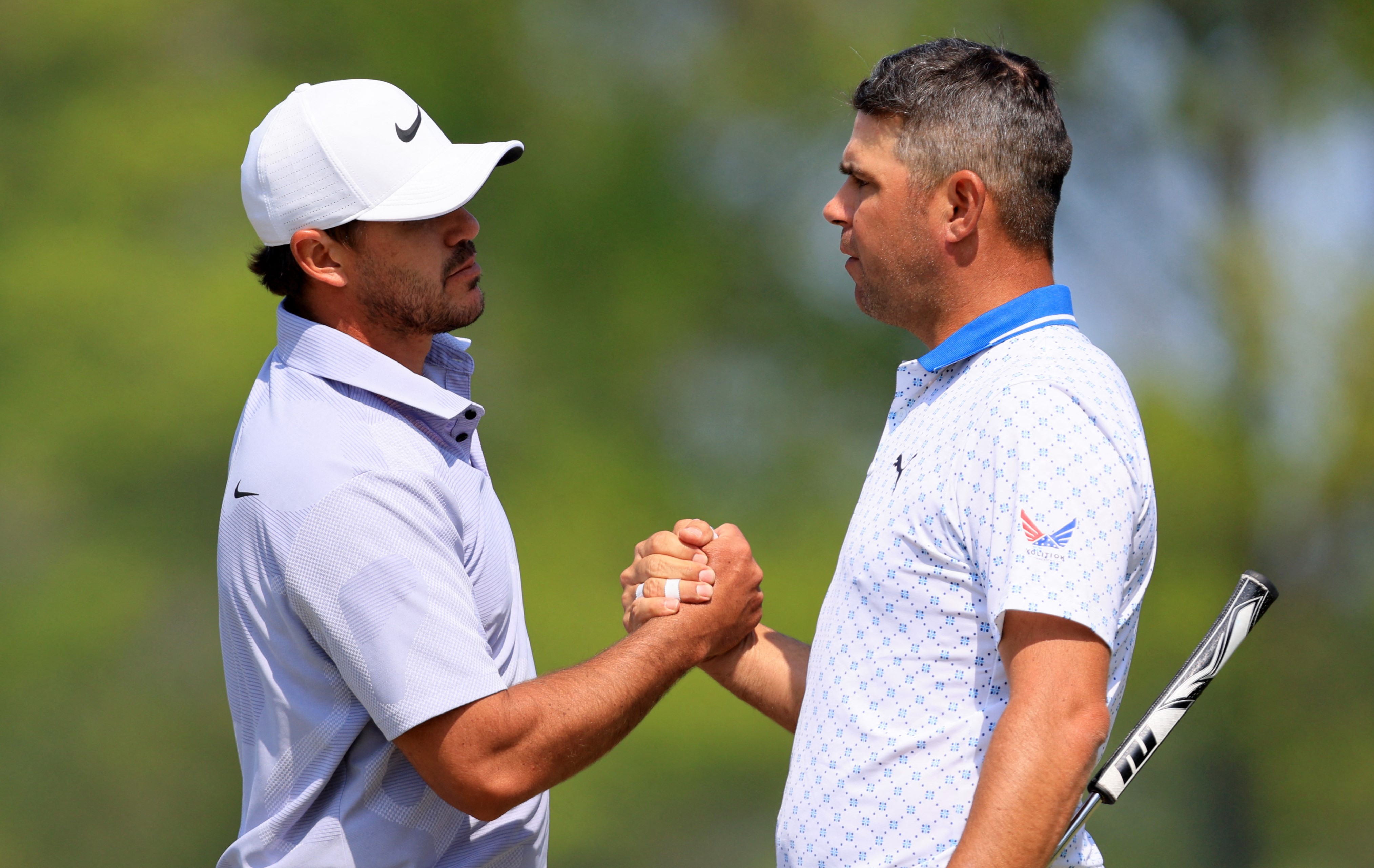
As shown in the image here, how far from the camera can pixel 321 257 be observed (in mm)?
1886

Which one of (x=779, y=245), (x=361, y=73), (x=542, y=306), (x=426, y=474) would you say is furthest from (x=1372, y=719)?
(x=361, y=73)

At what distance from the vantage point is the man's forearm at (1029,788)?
1272mm

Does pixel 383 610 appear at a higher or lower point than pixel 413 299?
lower

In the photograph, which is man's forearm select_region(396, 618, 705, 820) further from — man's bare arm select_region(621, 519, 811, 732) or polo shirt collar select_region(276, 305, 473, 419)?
polo shirt collar select_region(276, 305, 473, 419)

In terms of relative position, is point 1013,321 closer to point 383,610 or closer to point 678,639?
point 678,639

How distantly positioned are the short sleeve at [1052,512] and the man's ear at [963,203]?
0.31 meters

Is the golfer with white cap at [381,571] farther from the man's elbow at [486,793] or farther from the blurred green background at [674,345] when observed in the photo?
the blurred green background at [674,345]

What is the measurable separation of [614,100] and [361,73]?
112cm

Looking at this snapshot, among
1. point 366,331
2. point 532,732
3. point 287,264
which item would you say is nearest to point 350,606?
point 532,732

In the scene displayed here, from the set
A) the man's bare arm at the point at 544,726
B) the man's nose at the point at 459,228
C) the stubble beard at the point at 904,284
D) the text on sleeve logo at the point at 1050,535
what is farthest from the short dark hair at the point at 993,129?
the man's bare arm at the point at 544,726

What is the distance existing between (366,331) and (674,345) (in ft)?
11.2

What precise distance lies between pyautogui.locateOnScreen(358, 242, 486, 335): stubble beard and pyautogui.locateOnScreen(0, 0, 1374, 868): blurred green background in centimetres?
322

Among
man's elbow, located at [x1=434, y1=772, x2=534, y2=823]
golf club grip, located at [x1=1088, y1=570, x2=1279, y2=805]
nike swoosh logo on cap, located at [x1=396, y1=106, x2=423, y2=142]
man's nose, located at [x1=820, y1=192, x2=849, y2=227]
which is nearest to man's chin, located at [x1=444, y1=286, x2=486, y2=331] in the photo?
nike swoosh logo on cap, located at [x1=396, y1=106, x2=423, y2=142]

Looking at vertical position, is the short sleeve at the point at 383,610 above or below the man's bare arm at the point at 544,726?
above
